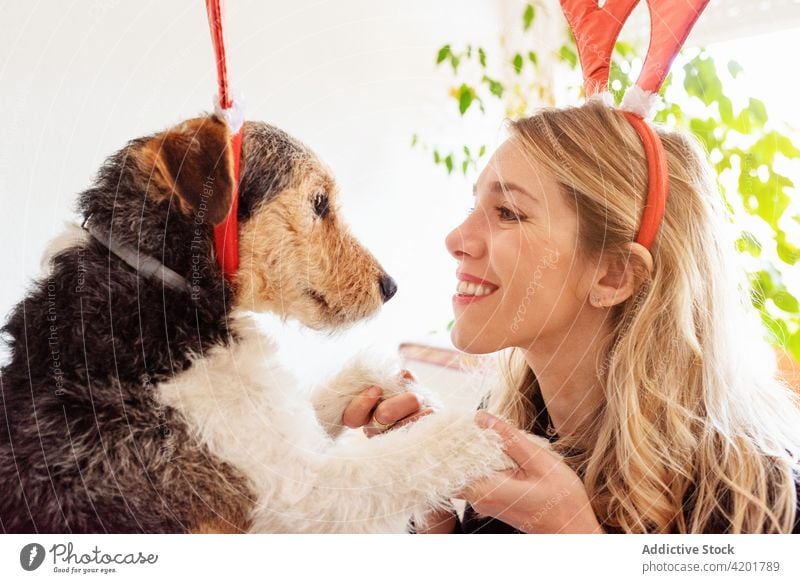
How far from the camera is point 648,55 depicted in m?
0.98

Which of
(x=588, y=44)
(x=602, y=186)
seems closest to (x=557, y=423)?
(x=602, y=186)

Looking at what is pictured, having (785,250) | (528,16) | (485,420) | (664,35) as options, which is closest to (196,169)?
(485,420)

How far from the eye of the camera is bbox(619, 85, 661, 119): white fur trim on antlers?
980 mm

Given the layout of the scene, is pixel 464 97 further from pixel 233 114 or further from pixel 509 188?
pixel 233 114

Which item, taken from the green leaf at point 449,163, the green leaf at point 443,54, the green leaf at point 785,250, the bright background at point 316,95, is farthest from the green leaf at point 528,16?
the green leaf at point 785,250

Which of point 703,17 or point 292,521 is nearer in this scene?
point 292,521

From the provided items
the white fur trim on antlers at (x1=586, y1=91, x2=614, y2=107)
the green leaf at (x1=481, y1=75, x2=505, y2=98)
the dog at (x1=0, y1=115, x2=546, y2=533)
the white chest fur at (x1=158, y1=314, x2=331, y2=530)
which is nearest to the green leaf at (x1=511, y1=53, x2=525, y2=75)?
the green leaf at (x1=481, y1=75, x2=505, y2=98)

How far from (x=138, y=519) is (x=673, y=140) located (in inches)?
38.5

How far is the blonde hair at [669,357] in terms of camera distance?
97cm

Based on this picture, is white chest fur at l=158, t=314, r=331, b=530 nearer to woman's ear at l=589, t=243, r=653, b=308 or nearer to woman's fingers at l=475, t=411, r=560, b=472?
woman's fingers at l=475, t=411, r=560, b=472

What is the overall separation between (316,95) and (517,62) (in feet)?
1.16

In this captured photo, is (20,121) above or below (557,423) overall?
above

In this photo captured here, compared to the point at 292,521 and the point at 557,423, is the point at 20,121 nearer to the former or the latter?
the point at 292,521

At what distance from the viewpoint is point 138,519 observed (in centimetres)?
84
